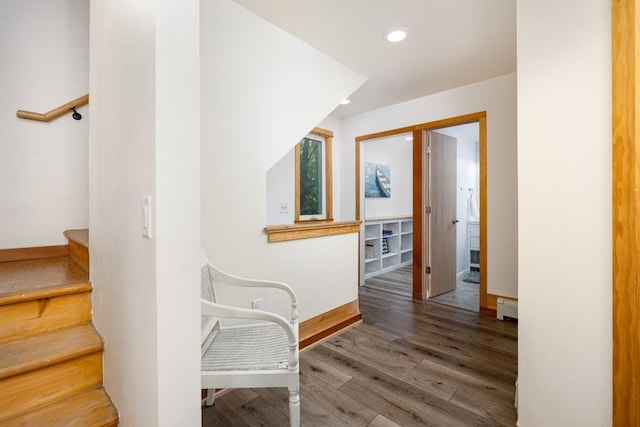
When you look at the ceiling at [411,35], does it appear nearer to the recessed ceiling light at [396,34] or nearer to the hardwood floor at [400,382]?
the recessed ceiling light at [396,34]

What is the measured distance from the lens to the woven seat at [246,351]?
118cm

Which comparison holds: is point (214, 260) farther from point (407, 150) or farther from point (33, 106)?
point (407, 150)

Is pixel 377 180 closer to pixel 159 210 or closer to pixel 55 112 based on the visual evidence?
pixel 55 112

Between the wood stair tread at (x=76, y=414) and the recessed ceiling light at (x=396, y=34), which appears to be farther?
the recessed ceiling light at (x=396, y=34)

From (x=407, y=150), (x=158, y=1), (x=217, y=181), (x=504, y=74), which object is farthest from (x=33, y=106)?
(x=407, y=150)

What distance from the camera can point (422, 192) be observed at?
3426mm

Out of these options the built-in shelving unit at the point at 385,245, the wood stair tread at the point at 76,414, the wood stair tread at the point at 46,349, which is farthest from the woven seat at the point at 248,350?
the built-in shelving unit at the point at 385,245

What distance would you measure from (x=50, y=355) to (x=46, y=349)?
2.5 inches

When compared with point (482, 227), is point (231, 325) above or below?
below

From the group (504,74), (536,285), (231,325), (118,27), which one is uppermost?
(504,74)

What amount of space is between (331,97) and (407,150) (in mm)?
3500

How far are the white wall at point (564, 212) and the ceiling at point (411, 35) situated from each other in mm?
800

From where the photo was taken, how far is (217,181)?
1.71 metres

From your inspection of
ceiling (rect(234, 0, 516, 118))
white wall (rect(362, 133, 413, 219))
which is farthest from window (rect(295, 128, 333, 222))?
ceiling (rect(234, 0, 516, 118))
